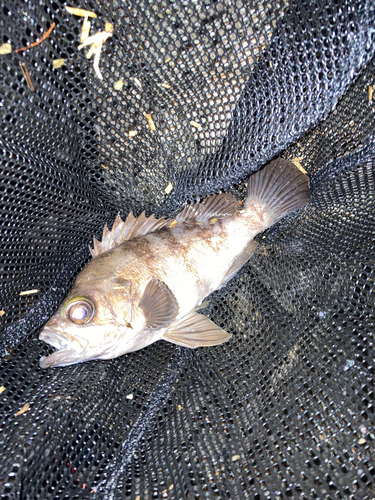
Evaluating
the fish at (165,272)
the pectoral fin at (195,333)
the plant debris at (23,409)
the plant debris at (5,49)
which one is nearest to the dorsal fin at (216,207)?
the fish at (165,272)

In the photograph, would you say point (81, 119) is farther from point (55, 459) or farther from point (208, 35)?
point (55, 459)

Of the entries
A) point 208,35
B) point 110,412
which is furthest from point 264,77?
point 110,412

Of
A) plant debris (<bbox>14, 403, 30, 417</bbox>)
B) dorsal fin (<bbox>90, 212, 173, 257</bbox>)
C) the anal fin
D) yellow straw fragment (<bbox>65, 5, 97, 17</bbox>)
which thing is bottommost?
plant debris (<bbox>14, 403, 30, 417</bbox>)

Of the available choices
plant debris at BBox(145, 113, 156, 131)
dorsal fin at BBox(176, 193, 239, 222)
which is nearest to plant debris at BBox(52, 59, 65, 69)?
plant debris at BBox(145, 113, 156, 131)

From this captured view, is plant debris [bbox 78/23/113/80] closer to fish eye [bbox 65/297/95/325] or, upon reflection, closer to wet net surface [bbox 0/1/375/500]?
wet net surface [bbox 0/1/375/500]

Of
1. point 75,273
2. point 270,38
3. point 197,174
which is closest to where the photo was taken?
point 270,38

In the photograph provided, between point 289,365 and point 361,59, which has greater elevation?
point 361,59

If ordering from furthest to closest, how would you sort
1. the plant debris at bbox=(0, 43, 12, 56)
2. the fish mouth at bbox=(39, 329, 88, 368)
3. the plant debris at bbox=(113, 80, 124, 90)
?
the plant debris at bbox=(113, 80, 124, 90) → the fish mouth at bbox=(39, 329, 88, 368) → the plant debris at bbox=(0, 43, 12, 56)

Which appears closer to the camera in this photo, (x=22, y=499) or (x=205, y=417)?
(x=22, y=499)
